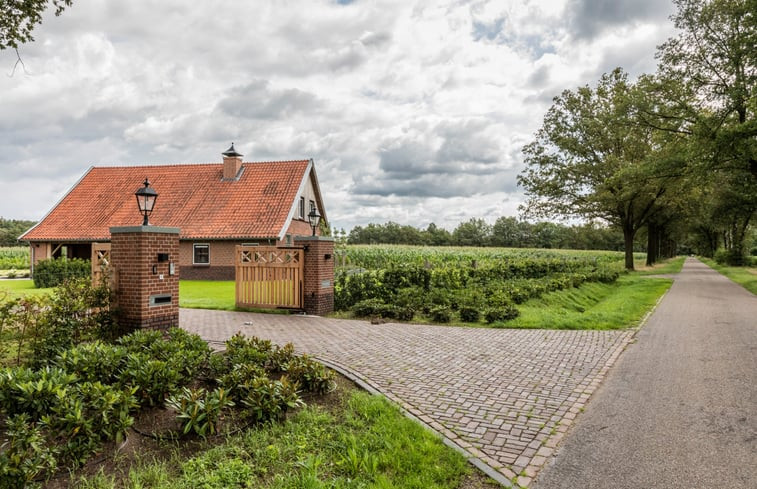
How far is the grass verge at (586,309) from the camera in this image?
11.1 metres

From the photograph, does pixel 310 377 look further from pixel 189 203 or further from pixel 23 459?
pixel 189 203

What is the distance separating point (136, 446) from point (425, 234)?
104981mm

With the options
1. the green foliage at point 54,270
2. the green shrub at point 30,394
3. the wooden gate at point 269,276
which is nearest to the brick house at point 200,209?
the green foliage at point 54,270

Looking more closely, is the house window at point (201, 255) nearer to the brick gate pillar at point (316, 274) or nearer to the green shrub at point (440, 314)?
the brick gate pillar at point (316, 274)

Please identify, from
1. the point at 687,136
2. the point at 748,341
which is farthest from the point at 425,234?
the point at 748,341

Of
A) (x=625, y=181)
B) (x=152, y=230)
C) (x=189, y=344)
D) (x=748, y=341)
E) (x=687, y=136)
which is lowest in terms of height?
(x=748, y=341)

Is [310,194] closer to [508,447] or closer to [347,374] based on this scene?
[347,374]

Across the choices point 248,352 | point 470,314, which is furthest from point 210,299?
point 248,352

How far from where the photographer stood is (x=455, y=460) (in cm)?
405

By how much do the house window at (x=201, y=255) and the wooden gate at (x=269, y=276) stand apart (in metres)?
13.0

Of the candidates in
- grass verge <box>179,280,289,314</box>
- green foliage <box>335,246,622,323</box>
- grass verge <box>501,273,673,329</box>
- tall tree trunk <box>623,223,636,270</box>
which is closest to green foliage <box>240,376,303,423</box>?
green foliage <box>335,246,622,323</box>

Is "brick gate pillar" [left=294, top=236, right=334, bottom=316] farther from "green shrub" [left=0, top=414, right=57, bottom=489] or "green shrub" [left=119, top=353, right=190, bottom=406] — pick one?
"green shrub" [left=0, top=414, right=57, bottom=489]

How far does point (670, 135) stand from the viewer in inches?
906

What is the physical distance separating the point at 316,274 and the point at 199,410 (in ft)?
27.5
